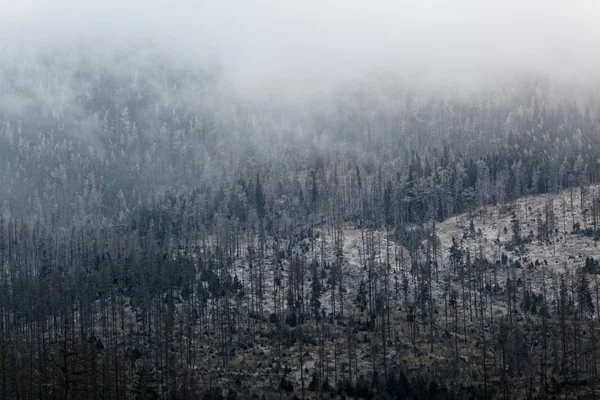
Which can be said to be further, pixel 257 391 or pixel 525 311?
pixel 525 311

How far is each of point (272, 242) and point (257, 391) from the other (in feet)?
265

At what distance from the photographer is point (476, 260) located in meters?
161

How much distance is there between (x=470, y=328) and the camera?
140875 mm

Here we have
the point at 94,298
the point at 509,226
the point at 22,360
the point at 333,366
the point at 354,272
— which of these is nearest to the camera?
the point at 22,360

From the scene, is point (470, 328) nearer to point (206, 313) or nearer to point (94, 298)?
point (206, 313)

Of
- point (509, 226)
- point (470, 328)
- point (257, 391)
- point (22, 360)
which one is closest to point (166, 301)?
point (257, 391)

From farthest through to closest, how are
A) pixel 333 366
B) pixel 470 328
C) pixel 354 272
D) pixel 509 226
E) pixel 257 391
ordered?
pixel 509 226, pixel 354 272, pixel 470 328, pixel 333 366, pixel 257 391

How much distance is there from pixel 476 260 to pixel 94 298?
85852 millimetres

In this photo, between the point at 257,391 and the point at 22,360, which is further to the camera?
the point at 257,391

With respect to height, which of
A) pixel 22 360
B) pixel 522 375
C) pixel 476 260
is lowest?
pixel 522 375

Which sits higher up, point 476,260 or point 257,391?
point 476,260

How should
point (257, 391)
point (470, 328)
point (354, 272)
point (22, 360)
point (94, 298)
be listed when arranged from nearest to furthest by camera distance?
point (22, 360) → point (257, 391) → point (470, 328) → point (94, 298) → point (354, 272)

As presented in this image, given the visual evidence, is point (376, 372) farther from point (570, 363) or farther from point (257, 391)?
point (570, 363)

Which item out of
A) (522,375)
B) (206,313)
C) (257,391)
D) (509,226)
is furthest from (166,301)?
(509,226)
